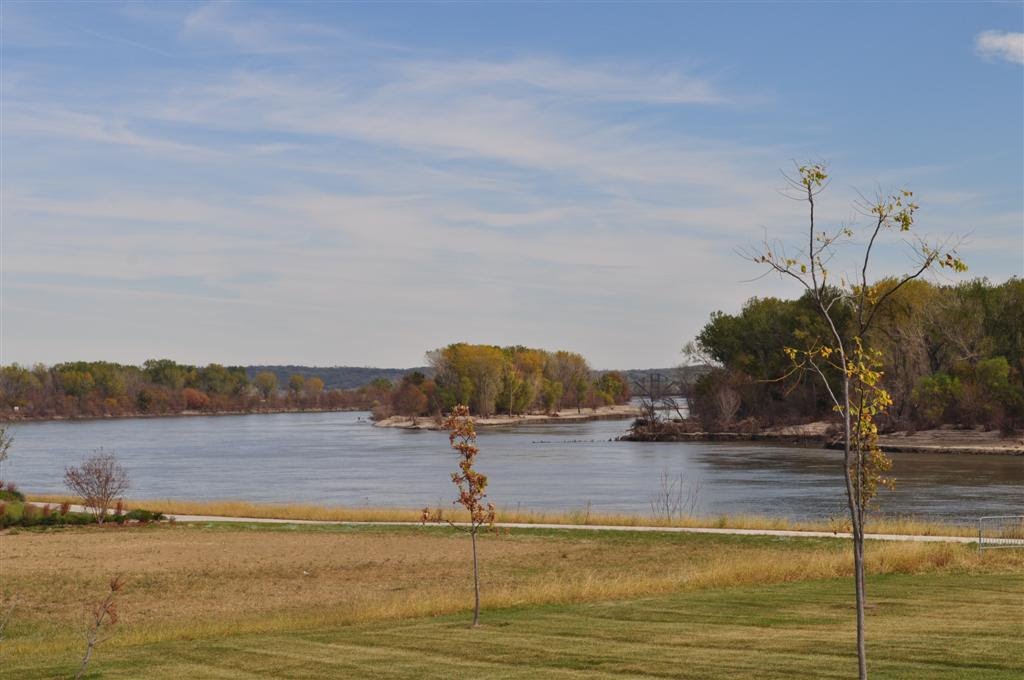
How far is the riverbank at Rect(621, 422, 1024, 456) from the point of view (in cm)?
8856

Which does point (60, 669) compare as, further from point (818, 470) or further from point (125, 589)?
point (818, 470)

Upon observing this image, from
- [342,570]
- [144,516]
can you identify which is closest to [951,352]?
[144,516]

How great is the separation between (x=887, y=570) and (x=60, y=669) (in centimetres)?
1559

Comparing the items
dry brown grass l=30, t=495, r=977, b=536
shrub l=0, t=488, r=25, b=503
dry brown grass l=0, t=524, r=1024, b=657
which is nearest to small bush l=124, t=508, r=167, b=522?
dry brown grass l=0, t=524, r=1024, b=657

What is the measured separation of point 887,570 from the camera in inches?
919

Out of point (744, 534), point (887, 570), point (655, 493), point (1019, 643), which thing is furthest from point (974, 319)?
point (1019, 643)

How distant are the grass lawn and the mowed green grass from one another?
0.05 metres

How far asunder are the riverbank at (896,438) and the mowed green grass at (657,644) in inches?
2388

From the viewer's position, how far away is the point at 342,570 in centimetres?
2933

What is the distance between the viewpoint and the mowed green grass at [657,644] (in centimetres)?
1412

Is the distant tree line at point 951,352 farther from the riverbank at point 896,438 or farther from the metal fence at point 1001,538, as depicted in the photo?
the metal fence at point 1001,538

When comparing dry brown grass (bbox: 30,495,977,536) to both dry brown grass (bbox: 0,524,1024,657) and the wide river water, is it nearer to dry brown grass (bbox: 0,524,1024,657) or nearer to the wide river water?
the wide river water

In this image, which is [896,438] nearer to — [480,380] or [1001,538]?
[1001,538]

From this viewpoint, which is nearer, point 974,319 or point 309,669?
point 309,669
